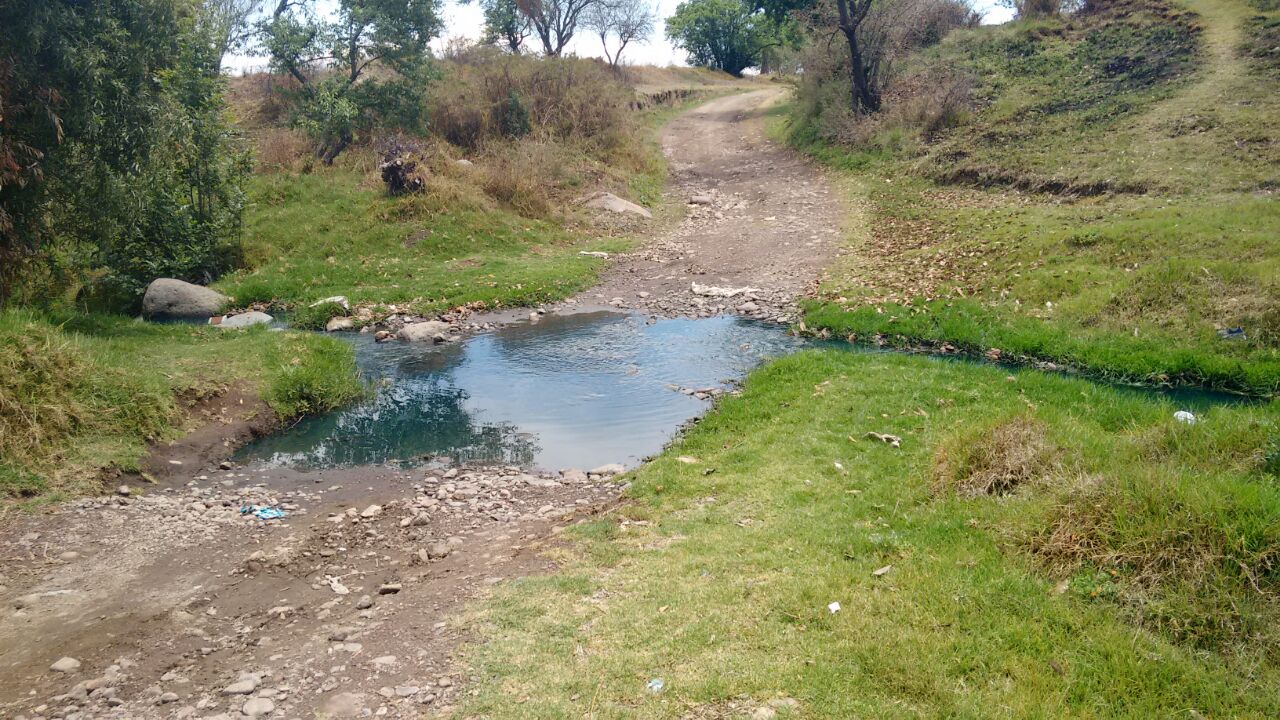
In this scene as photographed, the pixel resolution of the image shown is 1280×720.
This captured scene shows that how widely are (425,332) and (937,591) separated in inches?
468

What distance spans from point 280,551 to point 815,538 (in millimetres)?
4815

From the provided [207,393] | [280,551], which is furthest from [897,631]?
[207,393]

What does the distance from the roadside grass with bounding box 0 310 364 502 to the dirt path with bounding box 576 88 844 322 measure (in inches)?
270

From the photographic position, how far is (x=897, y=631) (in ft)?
15.9

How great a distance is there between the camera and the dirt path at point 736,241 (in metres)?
16.6

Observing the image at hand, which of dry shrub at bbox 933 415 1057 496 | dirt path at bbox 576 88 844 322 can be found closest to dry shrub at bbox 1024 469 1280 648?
dry shrub at bbox 933 415 1057 496

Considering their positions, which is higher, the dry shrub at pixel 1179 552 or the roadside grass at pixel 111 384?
the roadside grass at pixel 111 384

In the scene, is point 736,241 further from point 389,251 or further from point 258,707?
point 258,707

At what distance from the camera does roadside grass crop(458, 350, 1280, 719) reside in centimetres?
436

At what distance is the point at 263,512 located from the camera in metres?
7.96

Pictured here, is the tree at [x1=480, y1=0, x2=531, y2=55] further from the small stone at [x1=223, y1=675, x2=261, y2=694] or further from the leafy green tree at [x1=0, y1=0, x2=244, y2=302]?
the small stone at [x1=223, y1=675, x2=261, y2=694]

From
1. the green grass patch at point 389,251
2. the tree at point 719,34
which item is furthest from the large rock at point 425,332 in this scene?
the tree at point 719,34

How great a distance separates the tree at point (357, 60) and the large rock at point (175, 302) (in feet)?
30.0

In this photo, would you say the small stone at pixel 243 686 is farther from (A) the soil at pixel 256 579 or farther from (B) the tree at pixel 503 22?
(B) the tree at pixel 503 22
